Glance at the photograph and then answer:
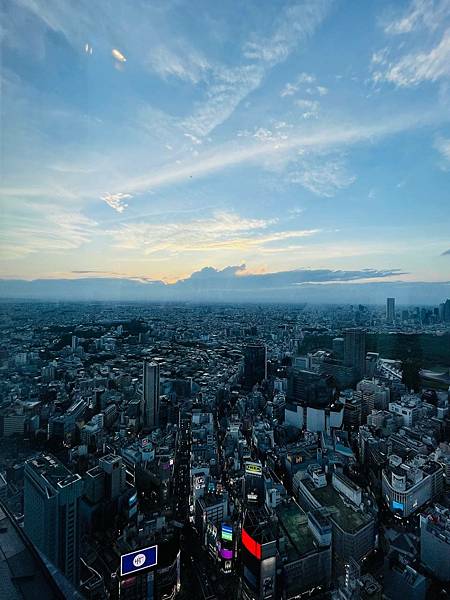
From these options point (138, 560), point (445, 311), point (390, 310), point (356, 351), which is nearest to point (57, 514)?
point (138, 560)

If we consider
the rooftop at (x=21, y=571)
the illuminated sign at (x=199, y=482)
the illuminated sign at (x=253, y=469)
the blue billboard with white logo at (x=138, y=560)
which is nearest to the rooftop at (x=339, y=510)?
the illuminated sign at (x=253, y=469)

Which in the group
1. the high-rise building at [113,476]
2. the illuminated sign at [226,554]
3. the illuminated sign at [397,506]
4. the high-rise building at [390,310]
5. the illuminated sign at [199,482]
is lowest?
the illuminated sign at [397,506]

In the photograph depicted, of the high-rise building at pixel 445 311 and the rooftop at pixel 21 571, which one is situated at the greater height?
the high-rise building at pixel 445 311

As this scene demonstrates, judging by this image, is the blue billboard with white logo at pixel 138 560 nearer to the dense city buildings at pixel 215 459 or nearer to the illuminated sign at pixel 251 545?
the dense city buildings at pixel 215 459

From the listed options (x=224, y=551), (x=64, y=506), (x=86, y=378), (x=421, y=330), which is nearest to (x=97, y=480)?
(x=64, y=506)

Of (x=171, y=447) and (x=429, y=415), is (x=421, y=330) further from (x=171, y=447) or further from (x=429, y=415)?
(x=171, y=447)

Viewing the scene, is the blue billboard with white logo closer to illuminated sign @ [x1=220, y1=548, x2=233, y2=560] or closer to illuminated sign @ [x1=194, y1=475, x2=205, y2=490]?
illuminated sign @ [x1=220, y1=548, x2=233, y2=560]
